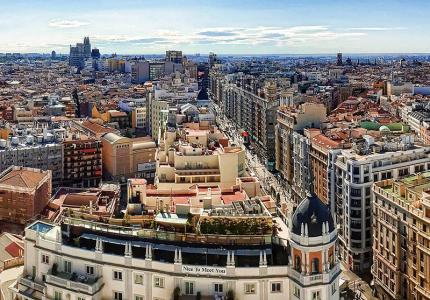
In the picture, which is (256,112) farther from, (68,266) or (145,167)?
(68,266)

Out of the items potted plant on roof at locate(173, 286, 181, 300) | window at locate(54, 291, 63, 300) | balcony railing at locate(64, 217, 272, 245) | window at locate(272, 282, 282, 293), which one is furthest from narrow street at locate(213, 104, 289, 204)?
window at locate(54, 291, 63, 300)

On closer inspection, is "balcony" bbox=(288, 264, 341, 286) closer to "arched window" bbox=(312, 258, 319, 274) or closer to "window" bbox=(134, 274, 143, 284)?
"arched window" bbox=(312, 258, 319, 274)

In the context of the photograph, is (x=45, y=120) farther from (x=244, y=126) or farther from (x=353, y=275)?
(x=353, y=275)

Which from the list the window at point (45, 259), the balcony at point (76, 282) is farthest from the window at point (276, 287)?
the window at point (45, 259)

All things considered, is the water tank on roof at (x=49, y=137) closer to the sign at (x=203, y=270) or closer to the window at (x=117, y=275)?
the window at (x=117, y=275)

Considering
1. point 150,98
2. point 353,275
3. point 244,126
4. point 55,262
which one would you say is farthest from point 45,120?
point 55,262

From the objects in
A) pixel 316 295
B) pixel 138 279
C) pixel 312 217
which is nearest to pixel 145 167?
pixel 138 279
